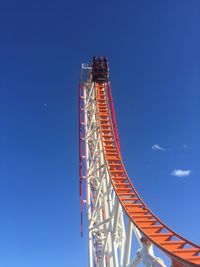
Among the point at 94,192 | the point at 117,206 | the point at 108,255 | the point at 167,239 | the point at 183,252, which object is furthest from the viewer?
the point at 94,192

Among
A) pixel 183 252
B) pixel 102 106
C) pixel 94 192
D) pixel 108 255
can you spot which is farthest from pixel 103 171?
pixel 183 252

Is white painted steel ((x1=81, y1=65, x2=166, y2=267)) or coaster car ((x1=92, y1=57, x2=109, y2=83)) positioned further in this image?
coaster car ((x1=92, y1=57, x2=109, y2=83))

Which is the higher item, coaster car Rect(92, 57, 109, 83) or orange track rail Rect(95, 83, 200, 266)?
coaster car Rect(92, 57, 109, 83)

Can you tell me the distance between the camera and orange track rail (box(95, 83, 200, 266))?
762 centimetres

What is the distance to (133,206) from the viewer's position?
10969 mm

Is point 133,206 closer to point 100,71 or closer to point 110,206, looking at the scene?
point 110,206

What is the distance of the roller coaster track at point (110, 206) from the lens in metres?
8.16

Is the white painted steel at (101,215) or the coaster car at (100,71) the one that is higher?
the coaster car at (100,71)

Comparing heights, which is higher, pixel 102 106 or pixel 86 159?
pixel 102 106

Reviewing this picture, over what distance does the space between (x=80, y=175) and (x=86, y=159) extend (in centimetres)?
89

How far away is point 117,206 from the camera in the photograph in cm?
1098

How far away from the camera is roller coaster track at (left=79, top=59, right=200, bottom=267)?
321 inches

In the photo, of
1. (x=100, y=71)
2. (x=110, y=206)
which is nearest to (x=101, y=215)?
(x=110, y=206)

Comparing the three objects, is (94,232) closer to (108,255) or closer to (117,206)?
(108,255)
